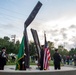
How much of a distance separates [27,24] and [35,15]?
91 centimetres

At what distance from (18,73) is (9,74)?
313 mm

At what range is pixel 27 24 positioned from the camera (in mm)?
16578

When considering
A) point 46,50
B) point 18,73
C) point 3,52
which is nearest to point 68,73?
point 18,73

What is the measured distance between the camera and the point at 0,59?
1324cm

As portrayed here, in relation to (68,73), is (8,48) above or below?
above

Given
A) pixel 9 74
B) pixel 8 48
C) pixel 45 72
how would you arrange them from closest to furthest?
pixel 9 74 < pixel 45 72 < pixel 8 48

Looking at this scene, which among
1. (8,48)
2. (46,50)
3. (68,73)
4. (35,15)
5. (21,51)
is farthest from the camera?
(8,48)

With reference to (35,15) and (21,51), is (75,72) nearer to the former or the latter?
(21,51)

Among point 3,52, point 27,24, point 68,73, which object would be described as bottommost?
point 68,73

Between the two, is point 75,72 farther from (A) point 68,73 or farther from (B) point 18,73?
(B) point 18,73

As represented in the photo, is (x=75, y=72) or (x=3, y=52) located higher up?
(x=3, y=52)

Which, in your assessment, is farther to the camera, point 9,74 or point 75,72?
point 75,72

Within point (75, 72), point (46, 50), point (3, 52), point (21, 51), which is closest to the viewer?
point (75, 72)

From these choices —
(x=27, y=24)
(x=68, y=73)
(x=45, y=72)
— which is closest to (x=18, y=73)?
(x=45, y=72)
